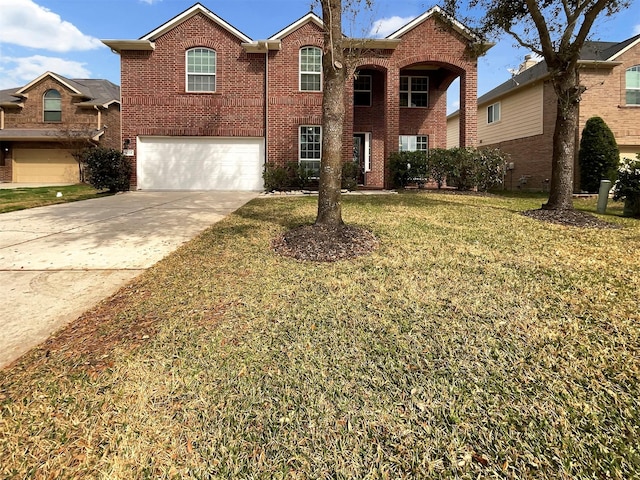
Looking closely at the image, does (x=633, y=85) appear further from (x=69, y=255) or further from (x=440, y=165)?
(x=69, y=255)

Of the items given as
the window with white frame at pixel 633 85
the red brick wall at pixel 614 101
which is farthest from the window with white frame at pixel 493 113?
the window with white frame at pixel 633 85

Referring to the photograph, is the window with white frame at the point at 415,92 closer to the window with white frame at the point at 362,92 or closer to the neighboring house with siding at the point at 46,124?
the window with white frame at the point at 362,92

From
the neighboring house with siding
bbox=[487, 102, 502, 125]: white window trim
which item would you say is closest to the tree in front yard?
bbox=[487, 102, 502, 125]: white window trim

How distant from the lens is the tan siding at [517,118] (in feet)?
55.5

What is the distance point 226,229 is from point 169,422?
4595 mm

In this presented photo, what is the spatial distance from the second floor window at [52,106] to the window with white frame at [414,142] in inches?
781

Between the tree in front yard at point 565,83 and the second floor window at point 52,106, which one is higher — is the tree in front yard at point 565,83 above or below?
below

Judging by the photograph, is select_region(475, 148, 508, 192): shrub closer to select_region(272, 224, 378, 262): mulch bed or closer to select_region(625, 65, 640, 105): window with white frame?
select_region(625, 65, 640, 105): window with white frame

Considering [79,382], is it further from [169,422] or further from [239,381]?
[239,381]

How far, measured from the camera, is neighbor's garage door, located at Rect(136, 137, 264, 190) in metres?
14.6

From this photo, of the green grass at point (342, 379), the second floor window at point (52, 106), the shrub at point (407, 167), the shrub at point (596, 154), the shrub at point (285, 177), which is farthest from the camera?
the second floor window at point (52, 106)

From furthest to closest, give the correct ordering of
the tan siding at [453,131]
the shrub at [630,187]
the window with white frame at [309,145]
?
the tan siding at [453,131], the window with white frame at [309,145], the shrub at [630,187]

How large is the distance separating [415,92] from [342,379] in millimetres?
16718

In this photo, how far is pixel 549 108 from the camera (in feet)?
52.4
